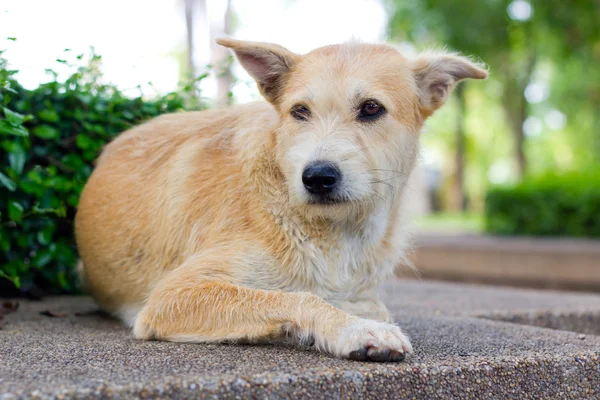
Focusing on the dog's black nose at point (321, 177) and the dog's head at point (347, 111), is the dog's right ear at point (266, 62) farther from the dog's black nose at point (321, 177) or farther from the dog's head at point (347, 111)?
the dog's black nose at point (321, 177)

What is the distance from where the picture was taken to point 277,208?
11.7 ft

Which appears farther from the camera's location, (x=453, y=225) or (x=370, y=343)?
(x=453, y=225)

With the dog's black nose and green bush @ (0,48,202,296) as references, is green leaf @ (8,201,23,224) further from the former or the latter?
the dog's black nose

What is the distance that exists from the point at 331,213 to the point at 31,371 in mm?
1632

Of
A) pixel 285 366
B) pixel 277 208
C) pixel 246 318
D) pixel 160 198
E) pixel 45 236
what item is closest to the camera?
pixel 285 366

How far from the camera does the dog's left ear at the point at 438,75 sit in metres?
4.02

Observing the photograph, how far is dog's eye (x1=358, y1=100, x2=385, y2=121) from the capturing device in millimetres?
3656

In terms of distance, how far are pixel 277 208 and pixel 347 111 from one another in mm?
672

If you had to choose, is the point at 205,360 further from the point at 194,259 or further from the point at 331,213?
the point at 331,213

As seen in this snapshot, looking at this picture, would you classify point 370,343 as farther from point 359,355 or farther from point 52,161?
point 52,161

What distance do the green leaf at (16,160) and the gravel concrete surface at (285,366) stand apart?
100 cm

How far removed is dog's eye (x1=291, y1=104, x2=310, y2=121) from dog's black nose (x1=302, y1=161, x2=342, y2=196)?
1.77 ft

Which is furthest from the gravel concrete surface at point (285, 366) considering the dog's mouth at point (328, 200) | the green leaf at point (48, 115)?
the green leaf at point (48, 115)

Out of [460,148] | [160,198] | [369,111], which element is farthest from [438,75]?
[460,148]
